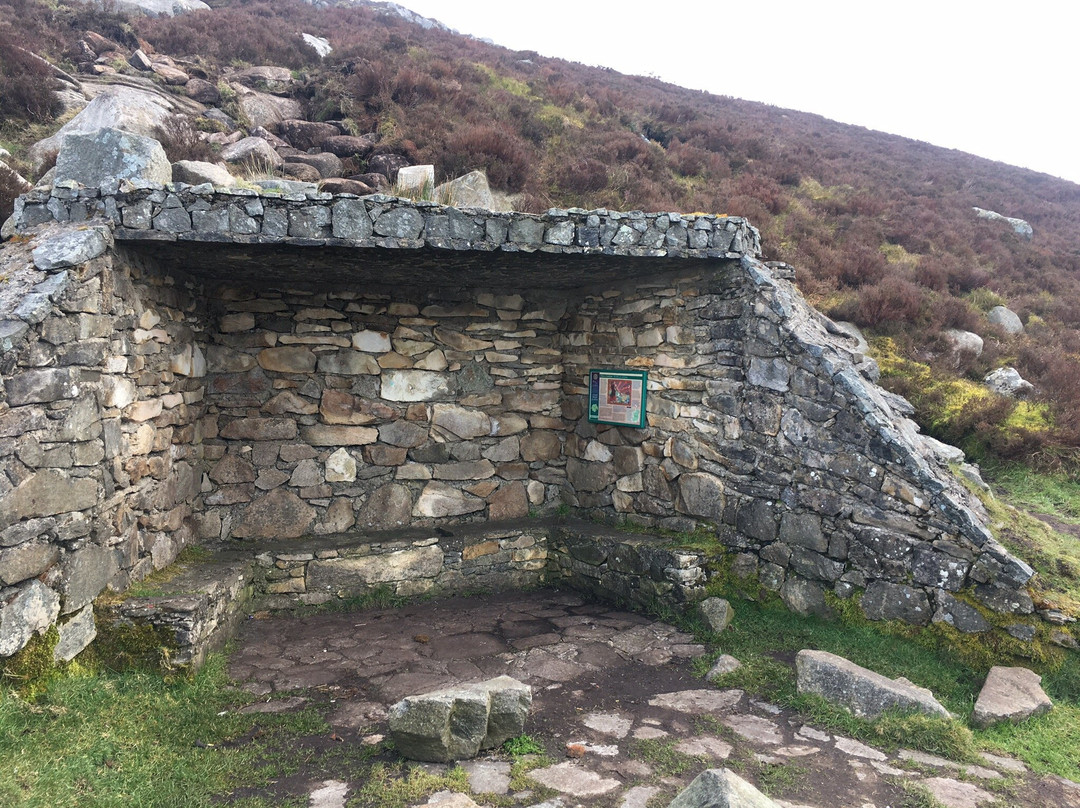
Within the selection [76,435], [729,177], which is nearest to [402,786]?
[76,435]

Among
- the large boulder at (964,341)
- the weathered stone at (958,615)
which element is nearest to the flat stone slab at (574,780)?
the weathered stone at (958,615)

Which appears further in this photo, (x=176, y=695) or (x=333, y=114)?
(x=333, y=114)

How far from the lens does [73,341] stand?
12.3 feet

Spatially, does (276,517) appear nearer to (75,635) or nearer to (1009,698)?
(75,635)

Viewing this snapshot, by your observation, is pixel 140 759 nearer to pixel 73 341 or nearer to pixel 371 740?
pixel 371 740

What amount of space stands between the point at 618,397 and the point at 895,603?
109 inches

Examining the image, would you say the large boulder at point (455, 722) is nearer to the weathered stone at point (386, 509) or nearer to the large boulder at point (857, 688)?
the large boulder at point (857, 688)

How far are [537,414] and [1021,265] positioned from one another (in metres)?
13.3

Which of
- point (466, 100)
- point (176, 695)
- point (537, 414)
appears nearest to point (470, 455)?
point (537, 414)

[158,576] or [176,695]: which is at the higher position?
[158,576]

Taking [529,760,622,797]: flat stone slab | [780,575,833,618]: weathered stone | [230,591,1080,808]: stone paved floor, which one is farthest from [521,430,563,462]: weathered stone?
[529,760,622,797]: flat stone slab

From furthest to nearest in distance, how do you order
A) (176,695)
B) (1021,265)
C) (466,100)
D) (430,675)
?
(1021,265) → (466,100) → (430,675) → (176,695)

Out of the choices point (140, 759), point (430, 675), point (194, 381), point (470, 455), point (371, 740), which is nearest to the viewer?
point (140, 759)

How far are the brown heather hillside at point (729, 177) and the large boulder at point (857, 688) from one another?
486 centimetres
